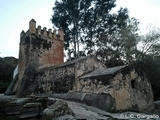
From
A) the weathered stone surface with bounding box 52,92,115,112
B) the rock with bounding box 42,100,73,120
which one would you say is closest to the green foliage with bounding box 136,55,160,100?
the weathered stone surface with bounding box 52,92,115,112

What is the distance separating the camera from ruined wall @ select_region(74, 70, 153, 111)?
1156 cm

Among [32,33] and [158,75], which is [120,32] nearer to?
[158,75]

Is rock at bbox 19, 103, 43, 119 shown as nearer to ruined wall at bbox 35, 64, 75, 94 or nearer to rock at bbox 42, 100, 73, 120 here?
rock at bbox 42, 100, 73, 120

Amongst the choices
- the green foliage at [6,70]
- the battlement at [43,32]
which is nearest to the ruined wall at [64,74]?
the battlement at [43,32]

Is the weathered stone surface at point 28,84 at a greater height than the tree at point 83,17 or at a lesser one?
lesser

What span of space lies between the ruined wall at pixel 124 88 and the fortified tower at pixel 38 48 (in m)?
7.87

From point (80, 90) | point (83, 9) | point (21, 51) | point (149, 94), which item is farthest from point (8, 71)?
point (149, 94)

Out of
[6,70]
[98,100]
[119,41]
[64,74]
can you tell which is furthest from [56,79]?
[6,70]

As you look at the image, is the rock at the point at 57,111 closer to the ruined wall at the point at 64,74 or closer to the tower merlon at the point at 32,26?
the ruined wall at the point at 64,74

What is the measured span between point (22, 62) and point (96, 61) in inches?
373

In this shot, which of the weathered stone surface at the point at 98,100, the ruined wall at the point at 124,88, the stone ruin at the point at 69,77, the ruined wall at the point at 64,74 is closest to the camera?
the weathered stone surface at the point at 98,100

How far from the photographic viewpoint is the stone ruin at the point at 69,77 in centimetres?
1190

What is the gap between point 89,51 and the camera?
25.5 m

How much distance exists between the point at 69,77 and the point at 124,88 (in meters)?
4.69
